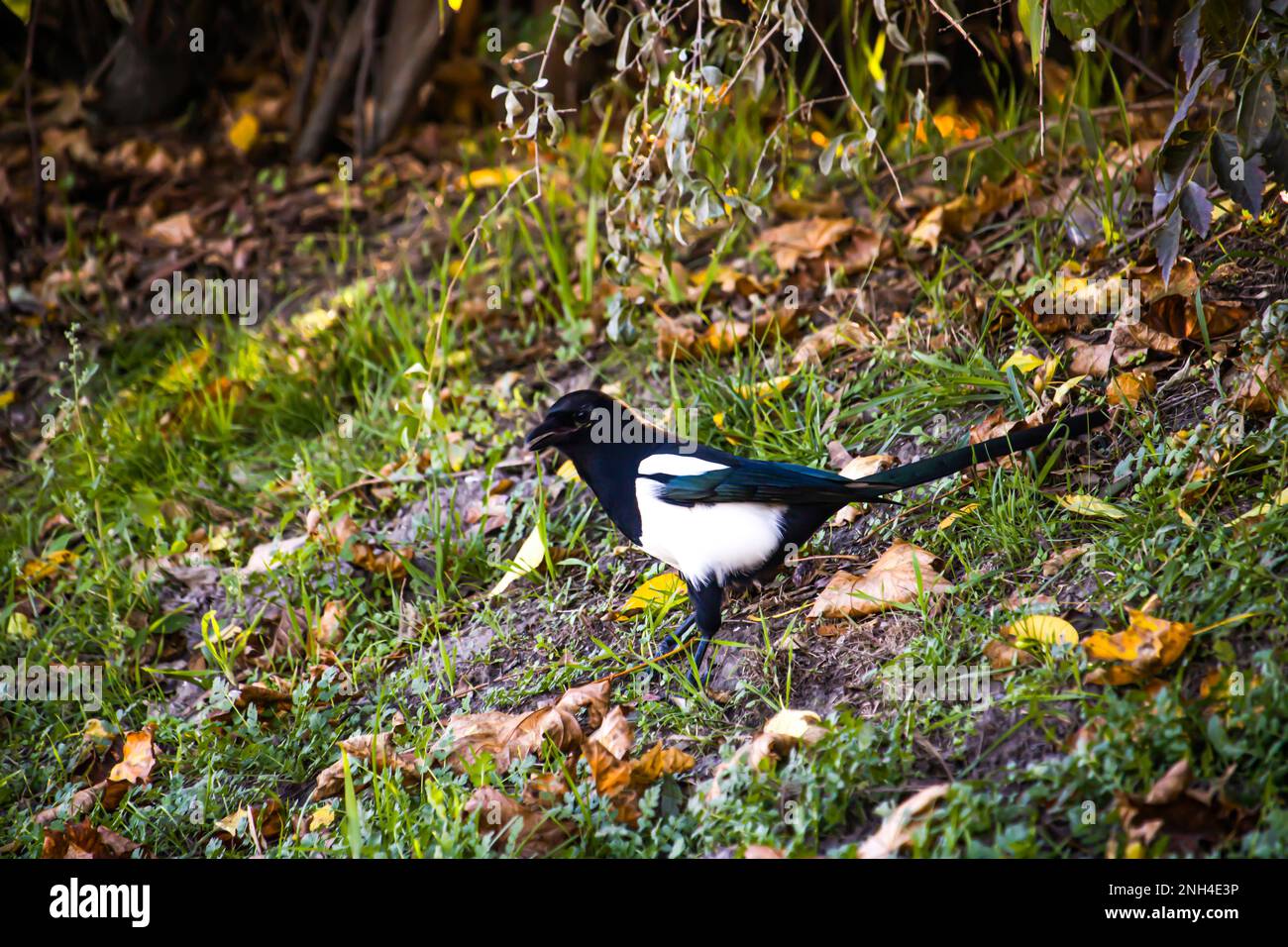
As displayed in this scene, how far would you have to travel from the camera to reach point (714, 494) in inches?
100

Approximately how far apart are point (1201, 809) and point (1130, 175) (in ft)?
7.17

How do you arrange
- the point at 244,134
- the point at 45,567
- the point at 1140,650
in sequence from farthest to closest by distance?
the point at 244,134, the point at 45,567, the point at 1140,650

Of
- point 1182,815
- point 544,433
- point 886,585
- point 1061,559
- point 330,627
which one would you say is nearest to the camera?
point 1182,815

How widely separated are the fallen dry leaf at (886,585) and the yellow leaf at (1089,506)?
0.32m

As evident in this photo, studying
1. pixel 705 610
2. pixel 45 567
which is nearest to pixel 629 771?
pixel 705 610

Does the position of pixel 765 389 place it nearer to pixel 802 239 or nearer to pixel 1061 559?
pixel 802 239

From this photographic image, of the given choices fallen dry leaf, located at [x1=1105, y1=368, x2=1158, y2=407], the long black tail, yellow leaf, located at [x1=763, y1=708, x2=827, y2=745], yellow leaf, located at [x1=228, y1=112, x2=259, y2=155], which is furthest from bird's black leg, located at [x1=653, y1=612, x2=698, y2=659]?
yellow leaf, located at [x1=228, y1=112, x2=259, y2=155]

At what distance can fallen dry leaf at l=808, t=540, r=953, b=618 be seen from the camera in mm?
2482

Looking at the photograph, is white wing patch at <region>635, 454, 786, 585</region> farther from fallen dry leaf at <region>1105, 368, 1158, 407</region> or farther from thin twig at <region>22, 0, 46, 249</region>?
thin twig at <region>22, 0, 46, 249</region>

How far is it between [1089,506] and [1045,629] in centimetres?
44

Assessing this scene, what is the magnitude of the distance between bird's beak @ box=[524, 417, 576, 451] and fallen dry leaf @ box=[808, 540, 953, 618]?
718 mm

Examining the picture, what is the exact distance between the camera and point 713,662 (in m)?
2.56

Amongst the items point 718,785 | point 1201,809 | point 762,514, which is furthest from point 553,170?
point 1201,809

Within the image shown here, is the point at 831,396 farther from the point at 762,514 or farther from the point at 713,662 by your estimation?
the point at 713,662
